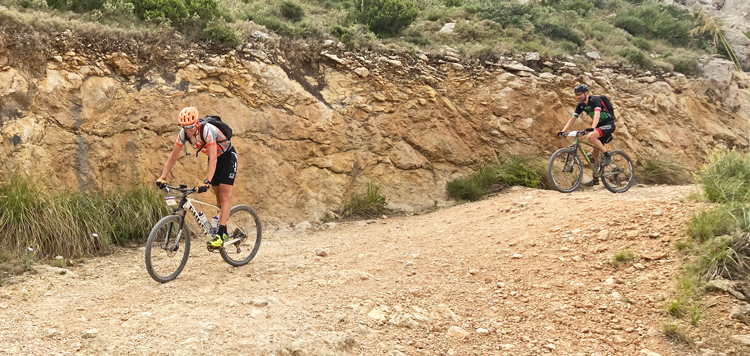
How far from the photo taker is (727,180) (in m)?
6.43

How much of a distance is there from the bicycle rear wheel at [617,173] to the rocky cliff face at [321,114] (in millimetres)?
1878

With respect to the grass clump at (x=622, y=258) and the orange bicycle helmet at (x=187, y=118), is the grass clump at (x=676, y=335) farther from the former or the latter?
the orange bicycle helmet at (x=187, y=118)

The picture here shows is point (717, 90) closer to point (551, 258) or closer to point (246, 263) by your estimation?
point (551, 258)

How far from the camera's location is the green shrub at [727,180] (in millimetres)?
5945

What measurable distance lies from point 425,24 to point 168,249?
10321 millimetres

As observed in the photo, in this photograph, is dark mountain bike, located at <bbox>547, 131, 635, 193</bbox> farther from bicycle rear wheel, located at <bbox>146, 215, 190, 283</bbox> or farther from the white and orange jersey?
bicycle rear wheel, located at <bbox>146, 215, 190, 283</bbox>

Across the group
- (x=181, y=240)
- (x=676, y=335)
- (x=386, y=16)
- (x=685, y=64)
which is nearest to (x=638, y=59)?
(x=685, y=64)

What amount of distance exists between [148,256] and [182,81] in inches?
180

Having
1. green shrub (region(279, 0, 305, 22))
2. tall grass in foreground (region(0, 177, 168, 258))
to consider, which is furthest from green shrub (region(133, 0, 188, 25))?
tall grass in foreground (region(0, 177, 168, 258))

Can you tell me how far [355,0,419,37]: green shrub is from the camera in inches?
491

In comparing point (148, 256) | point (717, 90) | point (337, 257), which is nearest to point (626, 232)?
point (337, 257)

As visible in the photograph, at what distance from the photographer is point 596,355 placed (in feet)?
13.5

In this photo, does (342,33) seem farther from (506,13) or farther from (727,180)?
(727,180)

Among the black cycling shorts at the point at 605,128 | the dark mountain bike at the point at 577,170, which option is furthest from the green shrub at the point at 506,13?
the black cycling shorts at the point at 605,128
